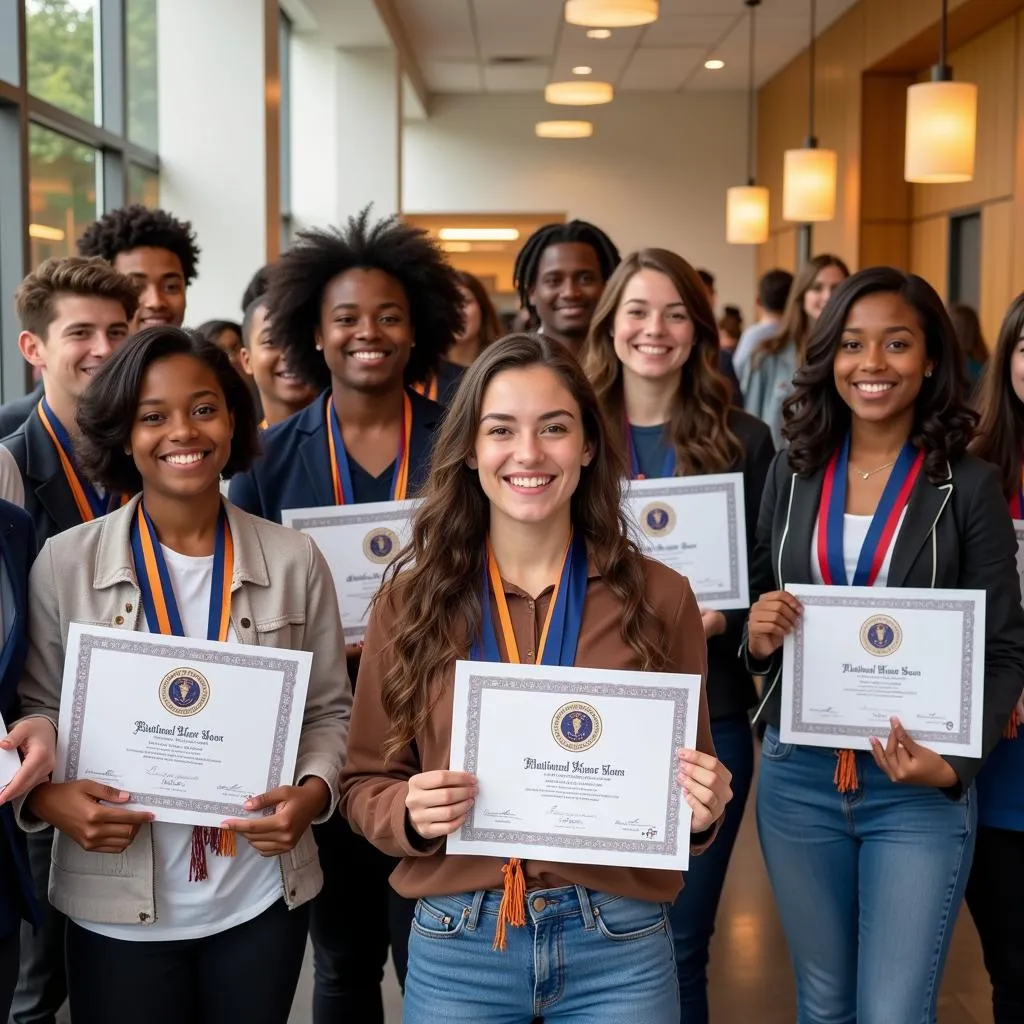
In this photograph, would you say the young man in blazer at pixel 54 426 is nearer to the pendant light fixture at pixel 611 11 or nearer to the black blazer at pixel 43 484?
the black blazer at pixel 43 484

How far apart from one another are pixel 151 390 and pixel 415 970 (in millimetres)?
1006

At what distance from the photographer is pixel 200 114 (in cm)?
684

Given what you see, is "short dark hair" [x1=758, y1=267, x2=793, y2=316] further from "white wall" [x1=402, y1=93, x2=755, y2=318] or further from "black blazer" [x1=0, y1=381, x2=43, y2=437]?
"white wall" [x1=402, y1=93, x2=755, y2=318]

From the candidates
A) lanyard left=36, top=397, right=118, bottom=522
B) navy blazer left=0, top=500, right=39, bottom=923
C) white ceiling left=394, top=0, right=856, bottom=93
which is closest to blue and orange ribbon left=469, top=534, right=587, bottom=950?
navy blazer left=0, top=500, right=39, bottom=923

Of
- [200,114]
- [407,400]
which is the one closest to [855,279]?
[407,400]

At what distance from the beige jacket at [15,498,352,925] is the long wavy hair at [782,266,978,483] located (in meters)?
1.01

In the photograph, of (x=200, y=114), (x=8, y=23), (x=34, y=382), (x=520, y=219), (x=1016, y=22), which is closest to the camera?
(x=8, y=23)

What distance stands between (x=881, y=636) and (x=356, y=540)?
3.34ft

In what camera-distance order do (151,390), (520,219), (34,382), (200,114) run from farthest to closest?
(520,219), (200,114), (34,382), (151,390)

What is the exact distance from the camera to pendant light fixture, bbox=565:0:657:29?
6199 mm

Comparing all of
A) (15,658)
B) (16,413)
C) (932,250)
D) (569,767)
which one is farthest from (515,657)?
(932,250)

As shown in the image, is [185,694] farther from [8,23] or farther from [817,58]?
[817,58]

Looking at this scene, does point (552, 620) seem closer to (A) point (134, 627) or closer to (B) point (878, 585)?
(A) point (134, 627)

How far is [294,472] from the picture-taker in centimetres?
276
